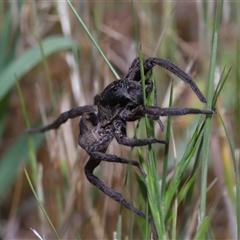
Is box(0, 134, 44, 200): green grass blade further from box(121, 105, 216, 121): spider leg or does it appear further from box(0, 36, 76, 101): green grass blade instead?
box(121, 105, 216, 121): spider leg

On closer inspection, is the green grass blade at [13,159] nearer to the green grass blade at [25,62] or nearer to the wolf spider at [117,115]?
the green grass blade at [25,62]

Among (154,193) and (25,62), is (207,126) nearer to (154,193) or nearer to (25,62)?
(154,193)

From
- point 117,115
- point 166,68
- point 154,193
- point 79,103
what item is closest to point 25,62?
point 79,103

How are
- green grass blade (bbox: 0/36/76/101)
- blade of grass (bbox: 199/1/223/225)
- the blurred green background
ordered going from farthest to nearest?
green grass blade (bbox: 0/36/76/101), the blurred green background, blade of grass (bbox: 199/1/223/225)

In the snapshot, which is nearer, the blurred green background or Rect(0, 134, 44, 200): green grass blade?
the blurred green background

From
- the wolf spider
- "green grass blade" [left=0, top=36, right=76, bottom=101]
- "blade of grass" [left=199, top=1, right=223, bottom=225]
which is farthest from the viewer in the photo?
"green grass blade" [left=0, top=36, right=76, bottom=101]

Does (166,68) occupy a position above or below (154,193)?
above

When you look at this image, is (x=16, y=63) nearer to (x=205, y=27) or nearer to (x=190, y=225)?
(x=205, y=27)

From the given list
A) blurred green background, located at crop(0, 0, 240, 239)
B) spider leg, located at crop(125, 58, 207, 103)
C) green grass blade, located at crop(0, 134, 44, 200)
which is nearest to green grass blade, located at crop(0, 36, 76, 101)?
blurred green background, located at crop(0, 0, 240, 239)

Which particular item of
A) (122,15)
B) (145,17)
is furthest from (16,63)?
(122,15)

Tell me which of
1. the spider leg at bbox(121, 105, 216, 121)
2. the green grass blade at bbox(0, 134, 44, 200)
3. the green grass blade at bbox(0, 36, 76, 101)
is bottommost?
the green grass blade at bbox(0, 134, 44, 200)
